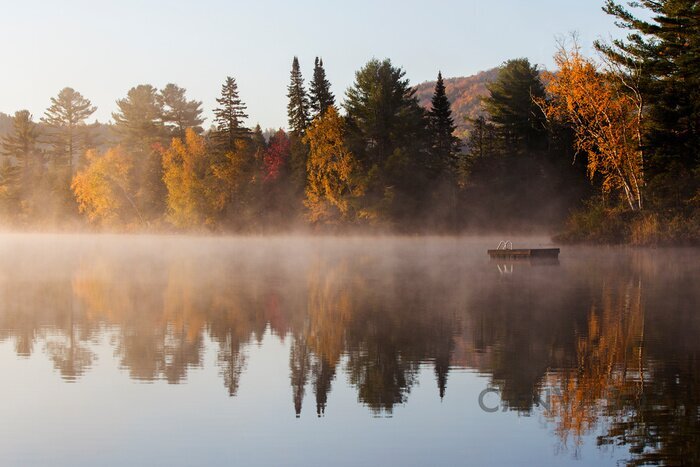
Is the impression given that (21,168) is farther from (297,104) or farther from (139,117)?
(297,104)

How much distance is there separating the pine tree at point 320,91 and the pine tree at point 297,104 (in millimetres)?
1162

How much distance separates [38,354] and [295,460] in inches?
308

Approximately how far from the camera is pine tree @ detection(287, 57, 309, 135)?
301ft

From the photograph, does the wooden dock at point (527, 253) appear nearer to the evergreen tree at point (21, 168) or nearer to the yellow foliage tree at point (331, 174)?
the yellow foliage tree at point (331, 174)

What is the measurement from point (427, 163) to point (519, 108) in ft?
32.7

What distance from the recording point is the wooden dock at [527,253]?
41875 mm

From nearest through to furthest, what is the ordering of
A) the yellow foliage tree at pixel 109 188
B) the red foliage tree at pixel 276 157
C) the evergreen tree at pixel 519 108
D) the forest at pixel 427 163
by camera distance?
the forest at pixel 427 163
the evergreen tree at pixel 519 108
the red foliage tree at pixel 276 157
the yellow foliage tree at pixel 109 188

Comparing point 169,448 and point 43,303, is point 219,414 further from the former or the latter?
point 43,303

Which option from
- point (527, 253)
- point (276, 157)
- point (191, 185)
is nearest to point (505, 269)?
point (527, 253)

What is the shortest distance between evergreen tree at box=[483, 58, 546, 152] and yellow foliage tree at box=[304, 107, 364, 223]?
15047mm

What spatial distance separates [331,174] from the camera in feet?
257
